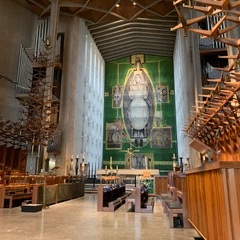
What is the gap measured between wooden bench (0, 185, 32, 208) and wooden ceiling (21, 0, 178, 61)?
11.6m

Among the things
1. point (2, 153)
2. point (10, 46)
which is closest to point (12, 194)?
point (2, 153)

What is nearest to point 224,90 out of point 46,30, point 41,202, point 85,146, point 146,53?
point 41,202

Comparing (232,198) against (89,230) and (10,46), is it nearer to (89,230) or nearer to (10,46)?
(89,230)

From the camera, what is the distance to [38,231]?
4.02 metres

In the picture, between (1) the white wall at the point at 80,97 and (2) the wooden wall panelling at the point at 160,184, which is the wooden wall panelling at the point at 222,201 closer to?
(2) the wooden wall panelling at the point at 160,184

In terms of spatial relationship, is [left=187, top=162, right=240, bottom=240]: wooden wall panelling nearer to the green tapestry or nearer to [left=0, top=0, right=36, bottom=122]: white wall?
[left=0, top=0, right=36, bottom=122]: white wall

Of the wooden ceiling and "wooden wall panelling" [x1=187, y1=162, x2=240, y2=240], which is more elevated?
the wooden ceiling

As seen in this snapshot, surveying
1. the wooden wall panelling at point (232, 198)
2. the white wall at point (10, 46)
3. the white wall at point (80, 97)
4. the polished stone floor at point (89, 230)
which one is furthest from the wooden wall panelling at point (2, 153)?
the wooden wall panelling at point (232, 198)

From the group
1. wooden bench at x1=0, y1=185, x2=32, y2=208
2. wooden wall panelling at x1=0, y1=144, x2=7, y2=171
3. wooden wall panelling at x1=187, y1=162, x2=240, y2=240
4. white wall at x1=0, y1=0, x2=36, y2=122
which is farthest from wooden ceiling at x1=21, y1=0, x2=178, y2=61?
wooden wall panelling at x1=187, y1=162, x2=240, y2=240

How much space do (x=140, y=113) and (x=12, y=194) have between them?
15.1 metres

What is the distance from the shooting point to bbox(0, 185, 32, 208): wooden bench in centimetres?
713

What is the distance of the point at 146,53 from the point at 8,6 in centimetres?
1190

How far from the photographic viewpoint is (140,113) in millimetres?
21547

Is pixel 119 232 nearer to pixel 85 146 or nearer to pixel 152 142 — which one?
pixel 85 146
